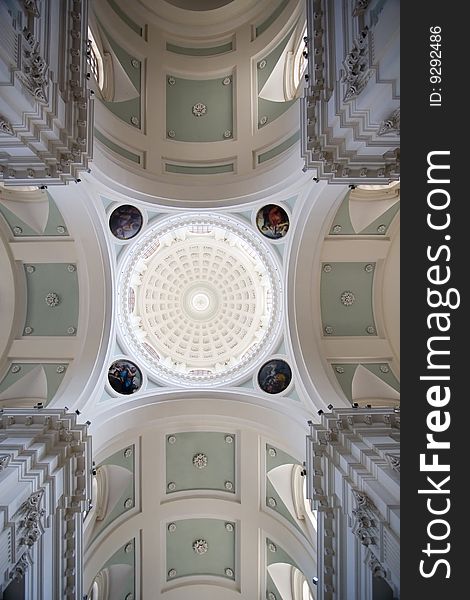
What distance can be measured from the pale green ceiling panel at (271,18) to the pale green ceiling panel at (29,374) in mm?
11416

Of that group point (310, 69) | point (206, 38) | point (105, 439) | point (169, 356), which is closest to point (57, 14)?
point (310, 69)

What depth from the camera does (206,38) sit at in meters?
14.3

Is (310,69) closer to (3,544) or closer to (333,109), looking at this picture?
(333,109)

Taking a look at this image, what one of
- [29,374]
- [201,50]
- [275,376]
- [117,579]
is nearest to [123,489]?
[117,579]

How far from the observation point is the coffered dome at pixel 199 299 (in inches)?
607

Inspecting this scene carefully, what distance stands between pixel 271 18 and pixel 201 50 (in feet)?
7.56

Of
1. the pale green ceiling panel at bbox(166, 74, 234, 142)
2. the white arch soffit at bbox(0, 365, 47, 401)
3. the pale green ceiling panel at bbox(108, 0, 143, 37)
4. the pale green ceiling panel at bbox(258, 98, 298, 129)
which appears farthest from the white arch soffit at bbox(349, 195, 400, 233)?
the white arch soffit at bbox(0, 365, 47, 401)

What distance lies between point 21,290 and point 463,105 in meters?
13.0

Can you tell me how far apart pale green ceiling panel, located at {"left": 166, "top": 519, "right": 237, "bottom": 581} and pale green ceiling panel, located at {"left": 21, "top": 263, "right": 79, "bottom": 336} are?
7.71m

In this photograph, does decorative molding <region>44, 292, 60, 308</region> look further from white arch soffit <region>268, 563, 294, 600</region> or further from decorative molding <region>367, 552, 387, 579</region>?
decorative molding <region>367, 552, 387, 579</region>

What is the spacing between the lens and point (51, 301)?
575 inches

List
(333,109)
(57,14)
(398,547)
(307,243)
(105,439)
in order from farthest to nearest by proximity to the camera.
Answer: (307,243) < (105,439) < (333,109) < (57,14) < (398,547)

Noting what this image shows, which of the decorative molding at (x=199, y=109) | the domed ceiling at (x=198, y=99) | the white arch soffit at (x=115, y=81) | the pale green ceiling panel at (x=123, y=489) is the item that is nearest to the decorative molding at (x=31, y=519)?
the pale green ceiling panel at (x=123, y=489)

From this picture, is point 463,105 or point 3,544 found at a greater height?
point 463,105
